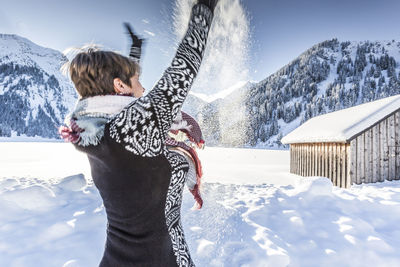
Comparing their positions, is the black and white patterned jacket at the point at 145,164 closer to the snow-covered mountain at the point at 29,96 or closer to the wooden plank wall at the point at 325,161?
the wooden plank wall at the point at 325,161

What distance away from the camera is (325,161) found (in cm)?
1075

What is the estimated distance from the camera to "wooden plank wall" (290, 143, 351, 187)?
374 inches

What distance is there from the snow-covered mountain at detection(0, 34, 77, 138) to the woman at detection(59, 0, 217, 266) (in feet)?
440

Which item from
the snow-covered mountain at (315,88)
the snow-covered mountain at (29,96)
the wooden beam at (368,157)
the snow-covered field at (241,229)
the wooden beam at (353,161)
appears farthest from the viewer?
the snow-covered mountain at (29,96)

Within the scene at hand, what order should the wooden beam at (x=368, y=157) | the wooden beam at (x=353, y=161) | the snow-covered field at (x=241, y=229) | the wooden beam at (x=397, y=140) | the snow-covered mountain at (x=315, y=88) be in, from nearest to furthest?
the snow-covered field at (x=241, y=229) < the wooden beam at (x=353, y=161) < the wooden beam at (x=368, y=157) < the wooden beam at (x=397, y=140) < the snow-covered mountain at (x=315, y=88)

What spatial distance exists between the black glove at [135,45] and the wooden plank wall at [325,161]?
33.4ft

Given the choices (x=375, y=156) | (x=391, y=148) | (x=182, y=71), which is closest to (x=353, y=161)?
(x=375, y=156)

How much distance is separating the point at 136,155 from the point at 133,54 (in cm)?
66

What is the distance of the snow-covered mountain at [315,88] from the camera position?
10244 centimetres


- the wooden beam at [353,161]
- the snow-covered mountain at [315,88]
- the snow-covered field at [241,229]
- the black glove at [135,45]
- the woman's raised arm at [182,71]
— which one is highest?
the snow-covered mountain at [315,88]

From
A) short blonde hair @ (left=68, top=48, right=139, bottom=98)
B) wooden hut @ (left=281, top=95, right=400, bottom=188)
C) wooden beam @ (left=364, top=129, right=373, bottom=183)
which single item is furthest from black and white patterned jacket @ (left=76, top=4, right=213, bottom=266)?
wooden beam @ (left=364, top=129, right=373, bottom=183)

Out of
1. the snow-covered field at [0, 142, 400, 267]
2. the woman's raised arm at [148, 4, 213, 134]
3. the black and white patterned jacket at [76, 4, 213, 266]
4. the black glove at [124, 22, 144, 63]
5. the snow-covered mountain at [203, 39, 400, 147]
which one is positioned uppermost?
the snow-covered mountain at [203, 39, 400, 147]

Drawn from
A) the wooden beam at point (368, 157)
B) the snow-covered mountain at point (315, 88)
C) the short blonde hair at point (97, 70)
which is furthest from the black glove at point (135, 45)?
the snow-covered mountain at point (315, 88)

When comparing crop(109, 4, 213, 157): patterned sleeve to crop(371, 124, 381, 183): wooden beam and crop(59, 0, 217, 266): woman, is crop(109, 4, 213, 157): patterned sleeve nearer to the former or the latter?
crop(59, 0, 217, 266): woman
